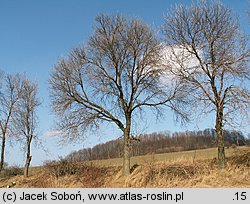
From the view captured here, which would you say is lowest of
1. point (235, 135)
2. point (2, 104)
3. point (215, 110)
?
point (235, 135)

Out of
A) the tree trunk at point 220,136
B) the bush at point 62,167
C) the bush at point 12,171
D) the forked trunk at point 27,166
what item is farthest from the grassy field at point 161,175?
the bush at point 12,171

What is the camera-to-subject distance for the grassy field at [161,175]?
1498 cm

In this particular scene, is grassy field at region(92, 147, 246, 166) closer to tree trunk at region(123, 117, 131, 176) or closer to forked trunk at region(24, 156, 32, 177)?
tree trunk at region(123, 117, 131, 176)

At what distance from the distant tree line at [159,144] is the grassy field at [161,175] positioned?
3.71ft

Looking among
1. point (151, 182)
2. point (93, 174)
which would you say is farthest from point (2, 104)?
point (151, 182)

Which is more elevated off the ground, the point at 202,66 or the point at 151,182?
the point at 202,66

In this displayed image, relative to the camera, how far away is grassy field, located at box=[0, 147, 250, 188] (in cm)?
1498

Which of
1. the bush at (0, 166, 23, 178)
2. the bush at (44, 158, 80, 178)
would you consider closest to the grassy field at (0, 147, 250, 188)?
the bush at (44, 158, 80, 178)

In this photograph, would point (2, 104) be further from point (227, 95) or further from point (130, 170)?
point (227, 95)

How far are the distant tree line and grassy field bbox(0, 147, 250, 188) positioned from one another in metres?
1.13

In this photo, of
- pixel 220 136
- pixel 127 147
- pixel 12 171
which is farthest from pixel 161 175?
pixel 12 171

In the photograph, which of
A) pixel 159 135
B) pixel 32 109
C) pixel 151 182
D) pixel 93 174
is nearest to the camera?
pixel 151 182

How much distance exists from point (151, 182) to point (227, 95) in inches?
256

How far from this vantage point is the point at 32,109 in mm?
28000
